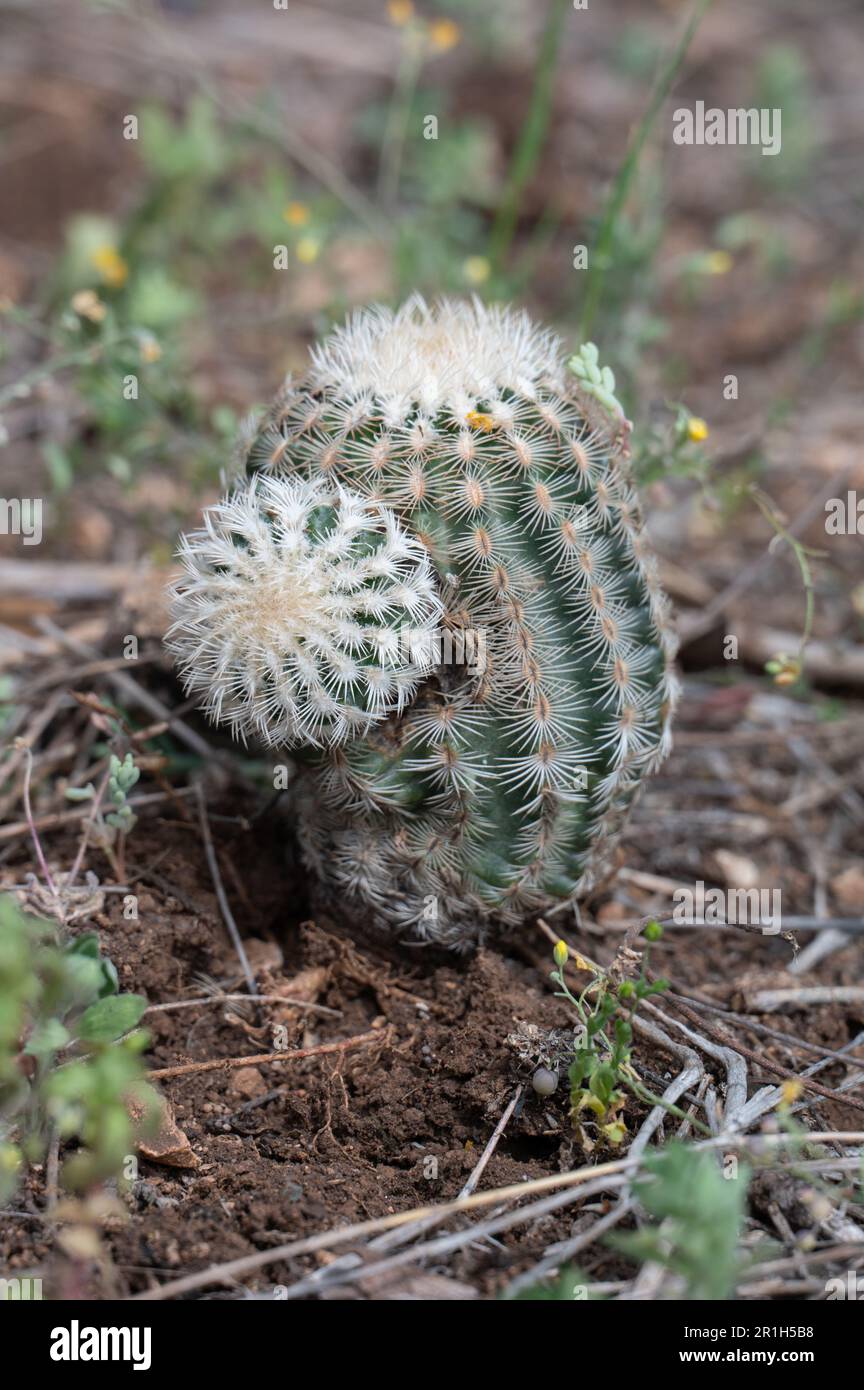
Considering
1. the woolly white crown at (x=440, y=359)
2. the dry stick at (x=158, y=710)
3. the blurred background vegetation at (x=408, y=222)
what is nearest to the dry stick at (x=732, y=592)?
the blurred background vegetation at (x=408, y=222)

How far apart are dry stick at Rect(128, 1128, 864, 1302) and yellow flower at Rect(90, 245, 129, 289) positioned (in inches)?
132

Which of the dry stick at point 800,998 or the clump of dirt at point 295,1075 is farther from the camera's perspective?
the dry stick at point 800,998

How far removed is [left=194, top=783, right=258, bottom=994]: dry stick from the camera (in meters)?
2.94

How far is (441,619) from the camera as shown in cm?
260

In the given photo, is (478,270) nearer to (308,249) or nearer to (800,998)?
(308,249)

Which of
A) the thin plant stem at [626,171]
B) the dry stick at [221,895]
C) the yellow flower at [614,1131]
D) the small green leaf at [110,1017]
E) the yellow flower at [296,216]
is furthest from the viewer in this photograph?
the yellow flower at [296,216]

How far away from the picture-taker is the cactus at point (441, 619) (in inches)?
99.2

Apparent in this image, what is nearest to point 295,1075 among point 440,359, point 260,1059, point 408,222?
point 260,1059

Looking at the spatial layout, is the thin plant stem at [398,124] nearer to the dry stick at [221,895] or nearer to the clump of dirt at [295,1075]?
the dry stick at [221,895]

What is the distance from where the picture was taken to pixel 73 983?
2.14 metres

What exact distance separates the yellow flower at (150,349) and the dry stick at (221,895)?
131 centimetres

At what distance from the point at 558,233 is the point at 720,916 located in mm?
4122
